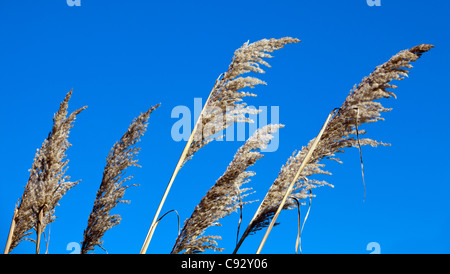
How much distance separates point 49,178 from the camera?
2.61 meters

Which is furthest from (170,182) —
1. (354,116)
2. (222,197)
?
(354,116)

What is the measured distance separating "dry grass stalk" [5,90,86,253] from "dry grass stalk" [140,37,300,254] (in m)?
0.79

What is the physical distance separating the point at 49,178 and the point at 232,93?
1269 millimetres

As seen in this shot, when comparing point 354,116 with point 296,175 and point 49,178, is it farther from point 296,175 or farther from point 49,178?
point 49,178

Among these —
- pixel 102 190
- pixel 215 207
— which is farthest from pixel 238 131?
pixel 102 190

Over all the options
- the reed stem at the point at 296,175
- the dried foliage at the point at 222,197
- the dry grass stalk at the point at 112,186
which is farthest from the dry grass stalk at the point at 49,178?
the reed stem at the point at 296,175

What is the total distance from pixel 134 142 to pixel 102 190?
1.26 ft

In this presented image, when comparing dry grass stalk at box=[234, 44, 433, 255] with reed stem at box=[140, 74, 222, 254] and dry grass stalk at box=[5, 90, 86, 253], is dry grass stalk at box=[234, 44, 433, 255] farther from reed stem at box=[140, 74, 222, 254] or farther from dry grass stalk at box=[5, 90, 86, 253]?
dry grass stalk at box=[5, 90, 86, 253]

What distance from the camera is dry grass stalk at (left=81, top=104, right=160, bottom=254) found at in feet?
9.00

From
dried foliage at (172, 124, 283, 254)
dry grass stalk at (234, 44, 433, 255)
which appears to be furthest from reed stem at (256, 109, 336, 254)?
dried foliage at (172, 124, 283, 254)
